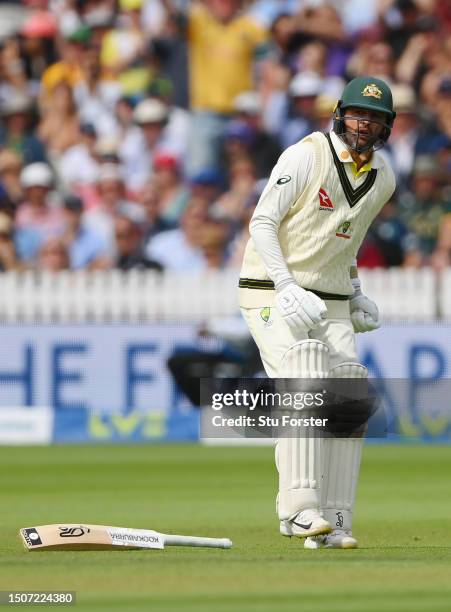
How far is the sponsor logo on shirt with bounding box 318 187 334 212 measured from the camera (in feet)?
20.6

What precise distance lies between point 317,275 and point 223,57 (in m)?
9.55

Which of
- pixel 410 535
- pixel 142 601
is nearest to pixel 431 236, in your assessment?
pixel 410 535

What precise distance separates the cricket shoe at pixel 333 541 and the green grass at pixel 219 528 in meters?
0.07

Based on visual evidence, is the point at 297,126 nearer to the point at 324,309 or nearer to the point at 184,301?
the point at 184,301

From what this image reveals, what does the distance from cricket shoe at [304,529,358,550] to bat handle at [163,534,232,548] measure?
340 mm

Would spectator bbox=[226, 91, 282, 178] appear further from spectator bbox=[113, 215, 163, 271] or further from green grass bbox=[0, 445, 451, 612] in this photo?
green grass bbox=[0, 445, 451, 612]

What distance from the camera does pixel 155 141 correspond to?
1522 centimetres

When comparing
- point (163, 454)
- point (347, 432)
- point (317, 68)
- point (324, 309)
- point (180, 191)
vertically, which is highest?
point (317, 68)

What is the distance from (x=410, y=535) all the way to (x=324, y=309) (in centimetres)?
144

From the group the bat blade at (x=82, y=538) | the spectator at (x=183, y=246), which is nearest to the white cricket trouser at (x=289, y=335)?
the bat blade at (x=82, y=538)

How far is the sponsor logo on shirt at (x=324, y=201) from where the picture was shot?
6270 mm

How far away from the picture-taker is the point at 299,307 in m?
6.02

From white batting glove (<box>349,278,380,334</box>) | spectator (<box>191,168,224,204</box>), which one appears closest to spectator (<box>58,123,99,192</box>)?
spectator (<box>191,168,224,204</box>)

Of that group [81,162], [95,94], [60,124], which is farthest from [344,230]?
[95,94]
